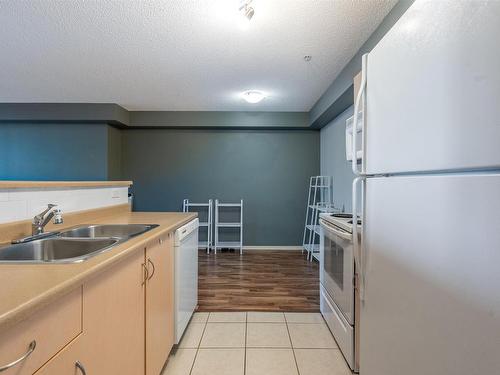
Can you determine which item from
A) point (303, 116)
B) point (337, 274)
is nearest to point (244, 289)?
point (337, 274)

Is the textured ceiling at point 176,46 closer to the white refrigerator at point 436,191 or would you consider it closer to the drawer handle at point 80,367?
the white refrigerator at point 436,191

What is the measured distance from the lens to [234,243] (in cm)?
475

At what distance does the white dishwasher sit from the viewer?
180 cm

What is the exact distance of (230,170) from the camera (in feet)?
15.8

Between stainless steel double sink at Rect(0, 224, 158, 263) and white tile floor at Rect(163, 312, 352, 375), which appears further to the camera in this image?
white tile floor at Rect(163, 312, 352, 375)

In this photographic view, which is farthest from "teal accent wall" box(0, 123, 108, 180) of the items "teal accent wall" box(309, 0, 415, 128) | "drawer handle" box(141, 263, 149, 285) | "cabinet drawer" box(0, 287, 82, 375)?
"cabinet drawer" box(0, 287, 82, 375)

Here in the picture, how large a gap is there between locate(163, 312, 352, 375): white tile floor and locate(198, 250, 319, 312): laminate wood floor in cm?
Result: 20

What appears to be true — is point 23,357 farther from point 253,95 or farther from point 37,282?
point 253,95

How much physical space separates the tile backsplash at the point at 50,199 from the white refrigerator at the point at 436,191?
164 centimetres

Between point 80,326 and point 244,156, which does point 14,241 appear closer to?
point 80,326

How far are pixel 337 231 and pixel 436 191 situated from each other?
1142 millimetres

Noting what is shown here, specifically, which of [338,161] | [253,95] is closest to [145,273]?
[253,95]

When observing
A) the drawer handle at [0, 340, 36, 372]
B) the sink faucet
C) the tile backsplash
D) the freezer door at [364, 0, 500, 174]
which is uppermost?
the freezer door at [364, 0, 500, 174]

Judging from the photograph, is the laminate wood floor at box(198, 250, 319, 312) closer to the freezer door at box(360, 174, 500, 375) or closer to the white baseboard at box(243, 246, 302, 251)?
the white baseboard at box(243, 246, 302, 251)
